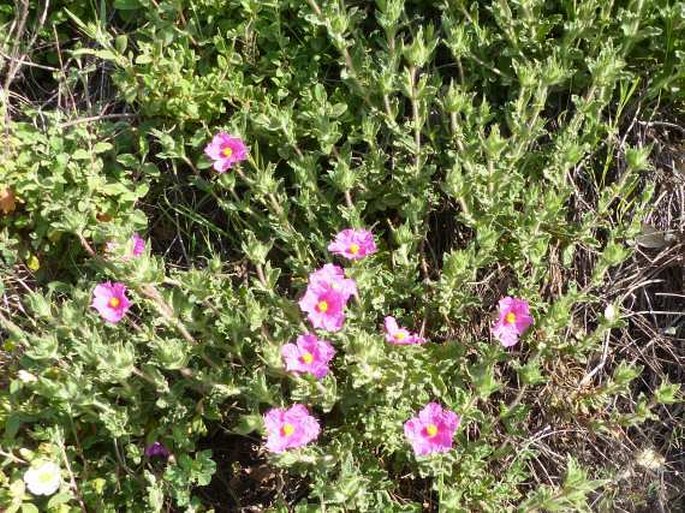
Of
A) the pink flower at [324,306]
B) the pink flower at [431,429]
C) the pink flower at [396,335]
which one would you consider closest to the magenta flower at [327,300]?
the pink flower at [324,306]

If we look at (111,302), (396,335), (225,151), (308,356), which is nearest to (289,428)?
(308,356)

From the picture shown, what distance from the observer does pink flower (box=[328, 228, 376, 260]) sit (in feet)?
8.30

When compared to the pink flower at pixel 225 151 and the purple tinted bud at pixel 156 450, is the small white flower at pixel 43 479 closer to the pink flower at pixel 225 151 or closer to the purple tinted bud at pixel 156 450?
the purple tinted bud at pixel 156 450

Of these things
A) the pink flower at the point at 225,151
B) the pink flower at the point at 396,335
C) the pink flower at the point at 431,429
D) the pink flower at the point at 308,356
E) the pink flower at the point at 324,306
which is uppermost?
the pink flower at the point at 225,151

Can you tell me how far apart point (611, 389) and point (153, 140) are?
1.90m

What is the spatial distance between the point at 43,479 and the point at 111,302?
57cm

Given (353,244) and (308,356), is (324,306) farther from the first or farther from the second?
(353,244)

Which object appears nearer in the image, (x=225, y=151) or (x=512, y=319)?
(x=512, y=319)

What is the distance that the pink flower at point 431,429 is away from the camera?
2.36 metres

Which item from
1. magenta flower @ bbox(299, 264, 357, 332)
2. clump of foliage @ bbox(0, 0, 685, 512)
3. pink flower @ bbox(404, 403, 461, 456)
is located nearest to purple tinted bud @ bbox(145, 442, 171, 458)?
clump of foliage @ bbox(0, 0, 685, 512)

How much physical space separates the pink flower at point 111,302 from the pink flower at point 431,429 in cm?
94

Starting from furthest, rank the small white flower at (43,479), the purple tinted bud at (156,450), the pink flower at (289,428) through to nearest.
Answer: the purple tinted bud at (156,450) < the small white flower at (43,479) < the pink flower at (289,428)

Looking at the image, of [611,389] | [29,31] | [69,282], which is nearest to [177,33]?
[29,31]

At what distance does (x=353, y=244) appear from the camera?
257 centimetres
